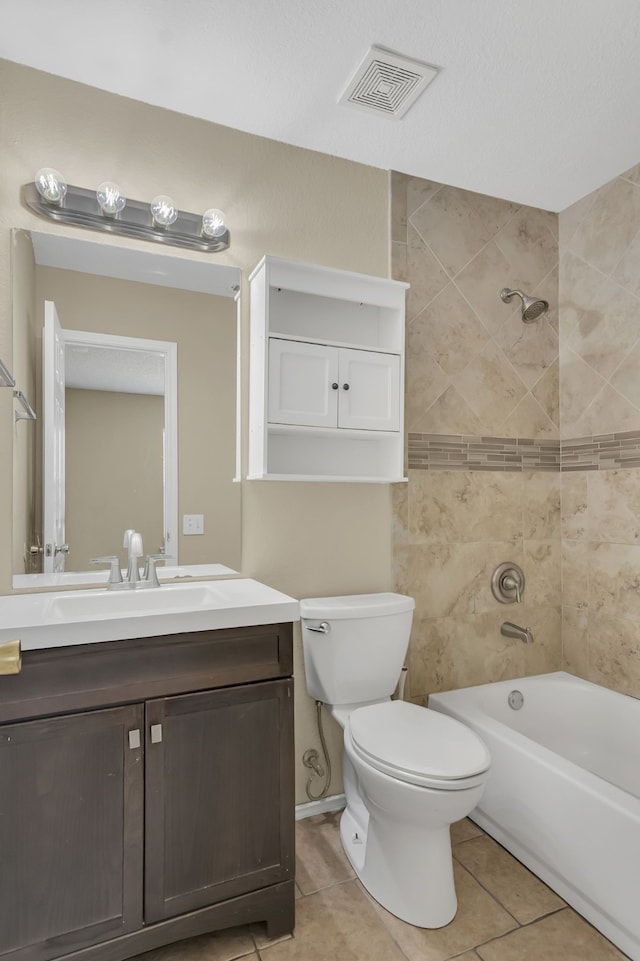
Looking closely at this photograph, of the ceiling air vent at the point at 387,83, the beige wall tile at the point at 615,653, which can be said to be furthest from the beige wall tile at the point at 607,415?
the ceiling air vent at the point at 387,83

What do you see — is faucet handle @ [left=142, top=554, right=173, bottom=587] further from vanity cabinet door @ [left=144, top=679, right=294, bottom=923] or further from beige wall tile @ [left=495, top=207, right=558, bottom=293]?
beige wall tile @ [left=495, top=207, right=558, bottom=293]

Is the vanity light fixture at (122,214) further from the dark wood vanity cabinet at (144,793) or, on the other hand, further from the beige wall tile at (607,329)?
the beige wall tile at (607,329)

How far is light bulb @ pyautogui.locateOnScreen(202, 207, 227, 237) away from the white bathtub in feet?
6.52

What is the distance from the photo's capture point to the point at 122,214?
1870mm

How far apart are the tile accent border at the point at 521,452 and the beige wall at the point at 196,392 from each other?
0.81 m

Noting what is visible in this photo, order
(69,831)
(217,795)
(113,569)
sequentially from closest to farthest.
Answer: (69,831), (217,795), (113,569)

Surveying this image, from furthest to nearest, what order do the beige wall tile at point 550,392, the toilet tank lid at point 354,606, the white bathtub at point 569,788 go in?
the beige wall tile at point 550,392 → the toilet tank lid at point 354,606 → the white bathtub at point 569,788

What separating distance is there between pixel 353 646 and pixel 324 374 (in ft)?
3.25

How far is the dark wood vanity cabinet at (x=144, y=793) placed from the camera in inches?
49.9

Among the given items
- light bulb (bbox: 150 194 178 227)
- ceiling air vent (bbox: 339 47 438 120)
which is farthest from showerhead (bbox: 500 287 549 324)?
light bulb (bbox: 150 194 178 227)

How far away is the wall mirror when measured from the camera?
1771mm

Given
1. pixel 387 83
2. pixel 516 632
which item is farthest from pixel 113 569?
pixel 387 83

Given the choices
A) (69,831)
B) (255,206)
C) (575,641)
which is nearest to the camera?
(69,831)

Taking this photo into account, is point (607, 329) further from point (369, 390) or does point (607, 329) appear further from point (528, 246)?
point (369, 390)
